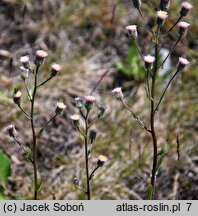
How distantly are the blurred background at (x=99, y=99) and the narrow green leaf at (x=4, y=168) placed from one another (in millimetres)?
14

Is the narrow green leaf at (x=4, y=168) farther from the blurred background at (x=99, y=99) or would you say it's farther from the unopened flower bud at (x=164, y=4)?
the unopened flower bud at (x=164, y=4)

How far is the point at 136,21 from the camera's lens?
465 cm

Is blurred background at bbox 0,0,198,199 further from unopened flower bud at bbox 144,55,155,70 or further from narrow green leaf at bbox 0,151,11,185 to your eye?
unopened flower bud at bbox 144,55,155,70

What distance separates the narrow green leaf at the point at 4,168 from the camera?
3025 mm

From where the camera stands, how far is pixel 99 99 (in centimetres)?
402

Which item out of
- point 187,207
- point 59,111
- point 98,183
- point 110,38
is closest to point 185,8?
point 59,111

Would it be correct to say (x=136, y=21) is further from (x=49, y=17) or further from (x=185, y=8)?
(x=185, y=8)

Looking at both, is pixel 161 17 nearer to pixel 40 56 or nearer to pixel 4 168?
pixel 40 56

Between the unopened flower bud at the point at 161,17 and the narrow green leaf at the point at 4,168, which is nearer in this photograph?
the unopened flower bud at the point at 161,17

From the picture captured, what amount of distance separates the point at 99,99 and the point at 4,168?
120 cm

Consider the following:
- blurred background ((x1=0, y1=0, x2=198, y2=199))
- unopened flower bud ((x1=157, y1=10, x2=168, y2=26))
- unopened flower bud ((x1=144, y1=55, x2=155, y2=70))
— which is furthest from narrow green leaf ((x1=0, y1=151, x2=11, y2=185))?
unopened flower bud ((x1=157, y1=10, x2=168, y2=26))

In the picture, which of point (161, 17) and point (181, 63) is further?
point (181, 63)

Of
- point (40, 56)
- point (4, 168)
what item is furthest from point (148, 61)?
point (4, 168)

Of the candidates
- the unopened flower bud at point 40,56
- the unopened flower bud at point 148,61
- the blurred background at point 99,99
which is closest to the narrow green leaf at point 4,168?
the blurred background at point 99,99
